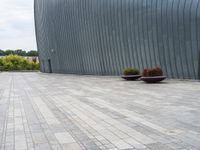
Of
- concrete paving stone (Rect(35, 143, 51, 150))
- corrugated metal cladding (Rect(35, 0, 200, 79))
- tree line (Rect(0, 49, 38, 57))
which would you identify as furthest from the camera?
tree line (Rect(0, 49, 38, 57))

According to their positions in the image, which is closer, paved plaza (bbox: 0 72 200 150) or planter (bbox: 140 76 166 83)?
paved plaza (bbox: 0 72 200 150)

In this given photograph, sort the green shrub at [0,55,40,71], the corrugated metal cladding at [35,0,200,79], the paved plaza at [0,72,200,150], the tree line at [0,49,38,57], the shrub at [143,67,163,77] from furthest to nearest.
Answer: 1. the tree line at [0,49,38,57]
2. the green shrub at [0,55,40,71]
3. the corrugated metal cladding at [35,0,200,79]
4. the shrub at [143,67,163,77]
5. the paved plaza at [0,72,200,150]

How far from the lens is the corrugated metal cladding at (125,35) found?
73.2 feet

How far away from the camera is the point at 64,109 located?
37.1 feet

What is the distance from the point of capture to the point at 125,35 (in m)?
29.3

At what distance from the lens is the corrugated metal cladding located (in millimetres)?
22297

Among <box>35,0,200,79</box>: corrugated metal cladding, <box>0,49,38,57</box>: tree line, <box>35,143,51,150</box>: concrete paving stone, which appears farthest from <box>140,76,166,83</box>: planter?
<box>0,49,38,57</box>: tree line

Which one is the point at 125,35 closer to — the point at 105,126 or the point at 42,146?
the point at 105,126

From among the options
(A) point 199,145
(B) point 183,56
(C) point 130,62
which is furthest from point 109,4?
(A) point 199,145

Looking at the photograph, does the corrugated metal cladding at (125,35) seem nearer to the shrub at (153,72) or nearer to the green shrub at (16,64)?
the shrub at (153,72)

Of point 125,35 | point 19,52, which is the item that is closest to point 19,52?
point 19,52

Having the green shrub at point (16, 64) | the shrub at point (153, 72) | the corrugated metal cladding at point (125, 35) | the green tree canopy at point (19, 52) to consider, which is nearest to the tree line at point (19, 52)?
the green tree canopy at point (19, 52)

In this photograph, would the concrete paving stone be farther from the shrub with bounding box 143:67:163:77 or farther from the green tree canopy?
the green tree canopy

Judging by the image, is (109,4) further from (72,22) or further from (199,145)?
(199,145)
